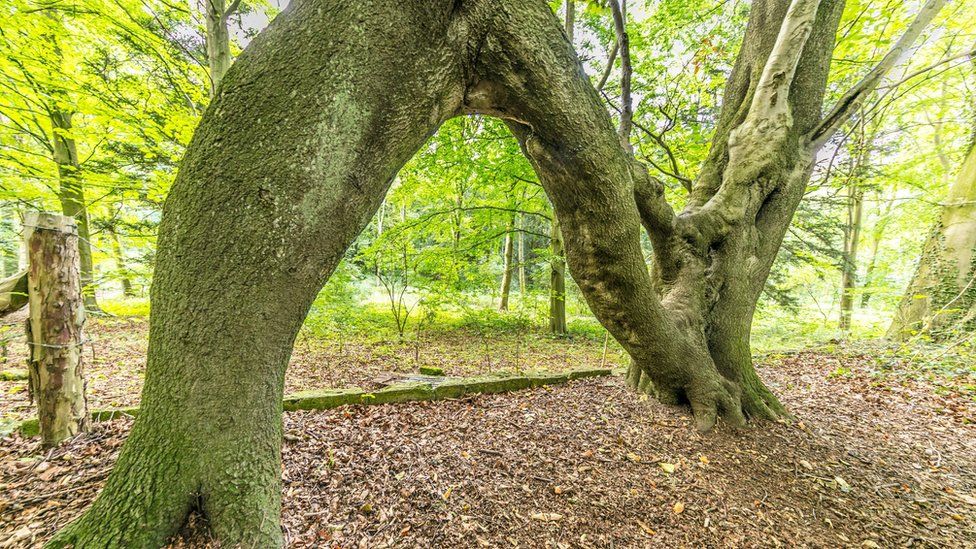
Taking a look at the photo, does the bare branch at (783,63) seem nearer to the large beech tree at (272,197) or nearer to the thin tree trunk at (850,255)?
the large beech tree at (272,197)

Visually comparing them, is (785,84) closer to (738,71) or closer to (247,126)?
(738,71)

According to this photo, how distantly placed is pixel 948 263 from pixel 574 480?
8013 millimetres

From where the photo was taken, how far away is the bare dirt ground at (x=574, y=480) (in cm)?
186

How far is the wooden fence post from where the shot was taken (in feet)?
6.96

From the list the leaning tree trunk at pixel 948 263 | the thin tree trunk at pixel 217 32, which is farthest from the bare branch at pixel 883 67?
the thin tree trunk at pixel 217 32

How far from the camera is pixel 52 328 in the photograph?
2.14m

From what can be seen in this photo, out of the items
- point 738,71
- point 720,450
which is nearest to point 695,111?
point 738,71

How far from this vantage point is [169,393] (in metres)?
1.33

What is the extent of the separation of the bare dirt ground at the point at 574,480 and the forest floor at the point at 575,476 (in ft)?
0.03

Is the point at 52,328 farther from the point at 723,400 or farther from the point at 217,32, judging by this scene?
the point at 723,400

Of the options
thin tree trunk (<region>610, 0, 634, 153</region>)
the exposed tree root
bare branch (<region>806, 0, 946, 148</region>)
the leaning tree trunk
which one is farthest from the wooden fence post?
the leaning tree trunk

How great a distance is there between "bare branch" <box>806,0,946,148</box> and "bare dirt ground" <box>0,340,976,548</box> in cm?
286

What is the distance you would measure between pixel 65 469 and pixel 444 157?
18.6 ft

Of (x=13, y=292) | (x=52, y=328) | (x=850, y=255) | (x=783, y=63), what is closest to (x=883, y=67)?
(x=783, y=63)
